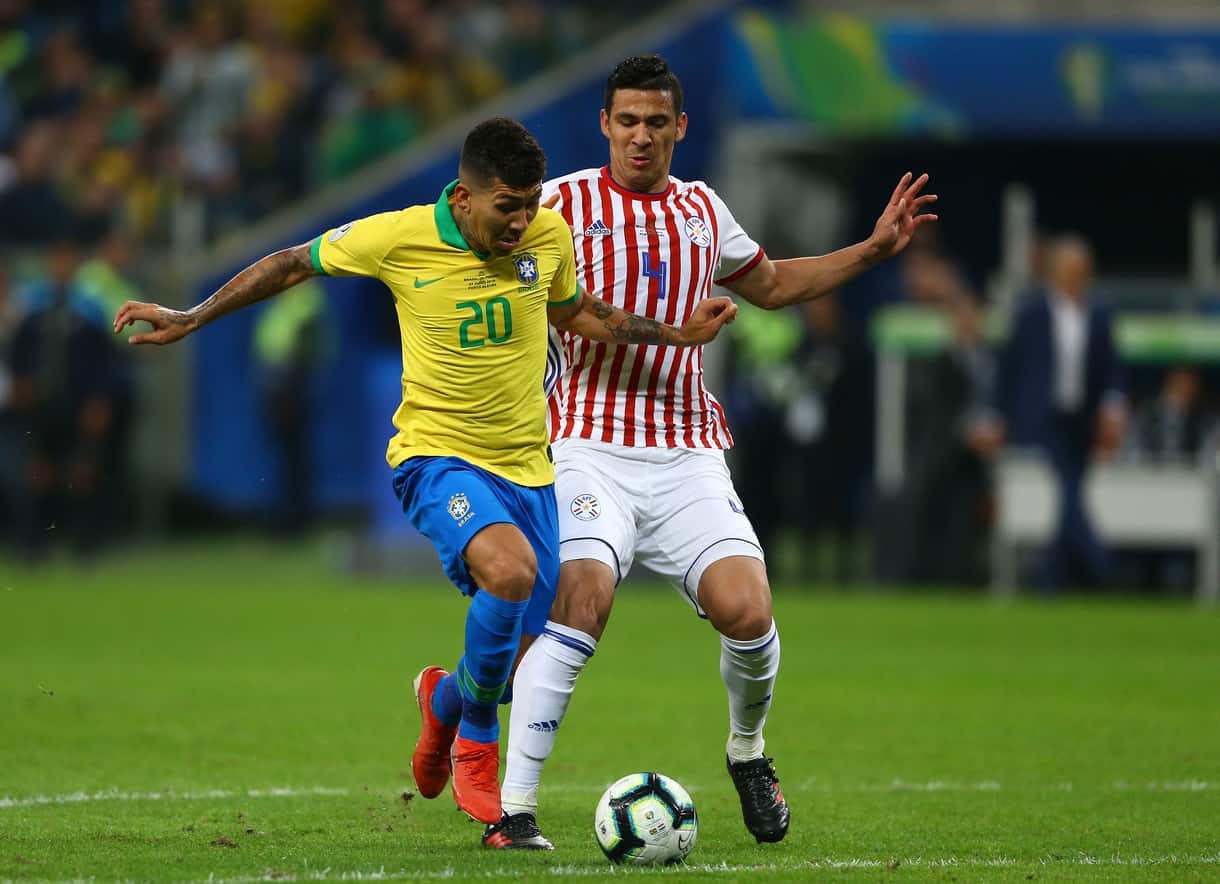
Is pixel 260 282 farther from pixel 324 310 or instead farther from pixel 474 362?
pixel 324 310

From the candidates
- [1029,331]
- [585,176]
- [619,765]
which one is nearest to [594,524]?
[585,176]

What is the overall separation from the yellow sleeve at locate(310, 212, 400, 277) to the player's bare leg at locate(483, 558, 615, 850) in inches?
42.6

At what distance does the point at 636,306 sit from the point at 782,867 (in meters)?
1.89

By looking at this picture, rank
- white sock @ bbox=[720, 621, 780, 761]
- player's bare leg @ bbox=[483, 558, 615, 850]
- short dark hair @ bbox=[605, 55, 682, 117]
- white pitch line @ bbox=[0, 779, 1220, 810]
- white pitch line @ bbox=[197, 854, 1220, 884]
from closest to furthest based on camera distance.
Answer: white pitch line @ bbox=[197, 854, 1220, 884] → player's bare leg @ bbox=[483, 558, 615, 850] → white sock @ bbox=[720, 621, 780, 761] → short dark hair @ bbox=[605, 55, 682, 117] → white pitch line @ bbox=[0, 779, 1220, 810]

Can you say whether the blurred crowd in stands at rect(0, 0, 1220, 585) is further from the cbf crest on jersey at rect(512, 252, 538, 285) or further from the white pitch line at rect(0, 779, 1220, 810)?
the cbf crest on jersey at rect(512, 252, 538, 285)

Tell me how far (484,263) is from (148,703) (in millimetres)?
4302

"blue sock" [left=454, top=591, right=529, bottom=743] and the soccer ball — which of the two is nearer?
the soccer ball

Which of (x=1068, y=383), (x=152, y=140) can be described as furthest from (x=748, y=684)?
(x=152, y=140)

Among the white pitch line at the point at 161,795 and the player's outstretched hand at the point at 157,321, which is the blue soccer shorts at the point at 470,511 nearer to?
the player's outstretched hand at the point at 157,321

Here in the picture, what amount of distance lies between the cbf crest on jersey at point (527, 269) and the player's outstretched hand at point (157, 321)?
3.19 ft

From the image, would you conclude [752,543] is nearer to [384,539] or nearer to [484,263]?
[484,263]

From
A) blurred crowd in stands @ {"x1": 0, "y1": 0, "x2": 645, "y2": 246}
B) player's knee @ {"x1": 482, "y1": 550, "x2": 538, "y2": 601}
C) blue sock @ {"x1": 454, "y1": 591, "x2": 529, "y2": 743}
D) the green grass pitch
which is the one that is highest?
blurred crowd in stands @ {"x1": 0, "y1": 0, "x2": 645, "y2": 246}

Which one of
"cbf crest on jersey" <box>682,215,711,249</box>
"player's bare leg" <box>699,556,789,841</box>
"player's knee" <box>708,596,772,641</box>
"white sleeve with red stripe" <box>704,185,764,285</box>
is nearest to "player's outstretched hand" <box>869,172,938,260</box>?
"white sleeve with red stripe" <box>704,185,764,285</box>

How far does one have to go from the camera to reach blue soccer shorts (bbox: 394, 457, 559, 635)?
5996 mm
